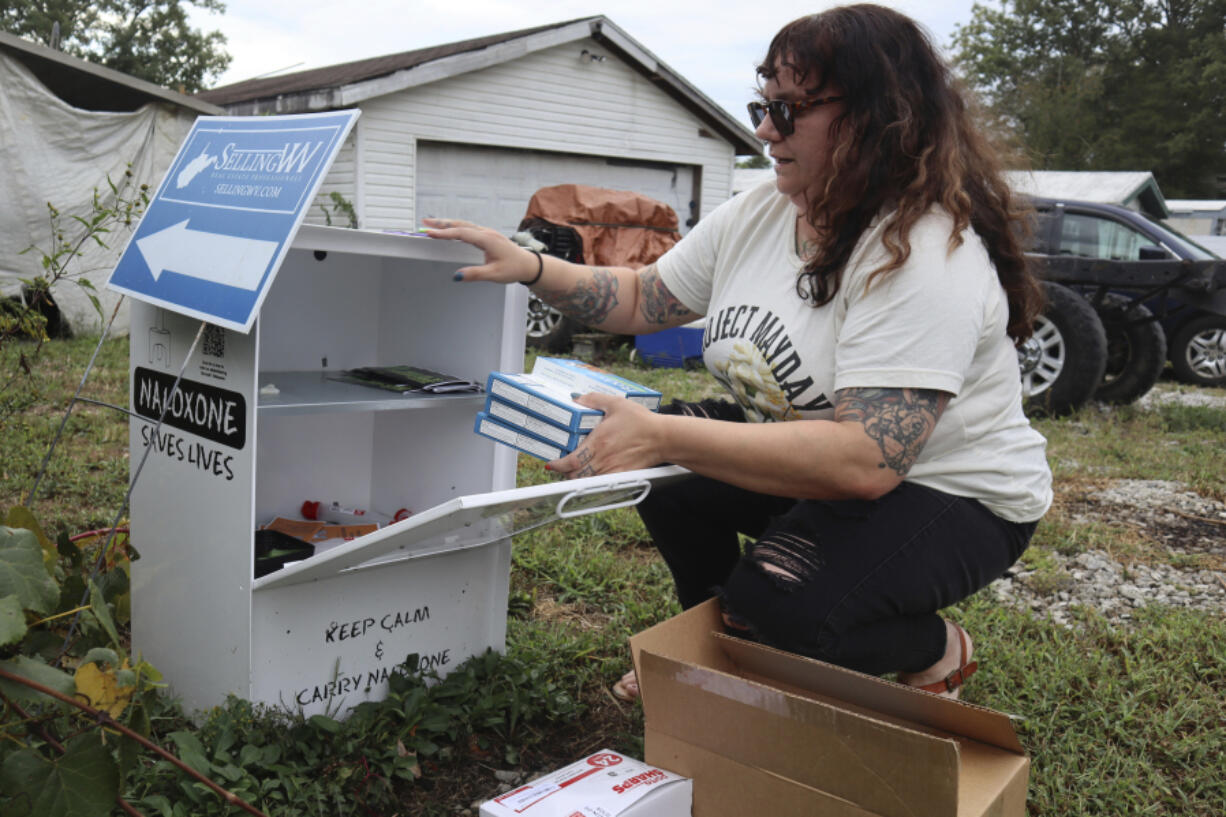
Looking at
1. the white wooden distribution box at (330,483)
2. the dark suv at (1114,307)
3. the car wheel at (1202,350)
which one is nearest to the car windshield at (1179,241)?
the dark suv at (1114,307)

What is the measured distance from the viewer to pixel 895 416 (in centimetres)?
168

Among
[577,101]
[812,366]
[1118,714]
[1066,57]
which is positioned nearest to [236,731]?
[812,366]

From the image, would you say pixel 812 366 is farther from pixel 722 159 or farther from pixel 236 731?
pixel 722 159

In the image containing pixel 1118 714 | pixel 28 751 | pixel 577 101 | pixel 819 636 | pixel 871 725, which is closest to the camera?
pixel 28 751

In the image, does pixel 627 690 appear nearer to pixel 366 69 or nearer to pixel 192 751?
pixel 192 751

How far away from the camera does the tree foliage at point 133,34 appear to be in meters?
26.5

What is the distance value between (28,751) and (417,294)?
4.71 feet

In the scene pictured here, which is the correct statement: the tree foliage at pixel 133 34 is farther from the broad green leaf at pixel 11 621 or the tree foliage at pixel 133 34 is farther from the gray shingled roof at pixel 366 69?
the broad green leaf at pixel 11 621

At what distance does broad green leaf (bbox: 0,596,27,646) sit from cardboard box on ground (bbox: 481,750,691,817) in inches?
30.2

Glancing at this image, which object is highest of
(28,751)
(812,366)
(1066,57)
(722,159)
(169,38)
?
(1066,57)

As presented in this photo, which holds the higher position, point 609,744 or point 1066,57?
point 1066,57

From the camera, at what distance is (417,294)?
98.3 inches

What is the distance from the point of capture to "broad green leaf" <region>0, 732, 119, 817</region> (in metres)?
1.27

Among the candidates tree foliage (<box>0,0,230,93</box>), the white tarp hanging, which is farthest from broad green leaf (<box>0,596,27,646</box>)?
tree foliage (<box>0,0,230,93</box>)
